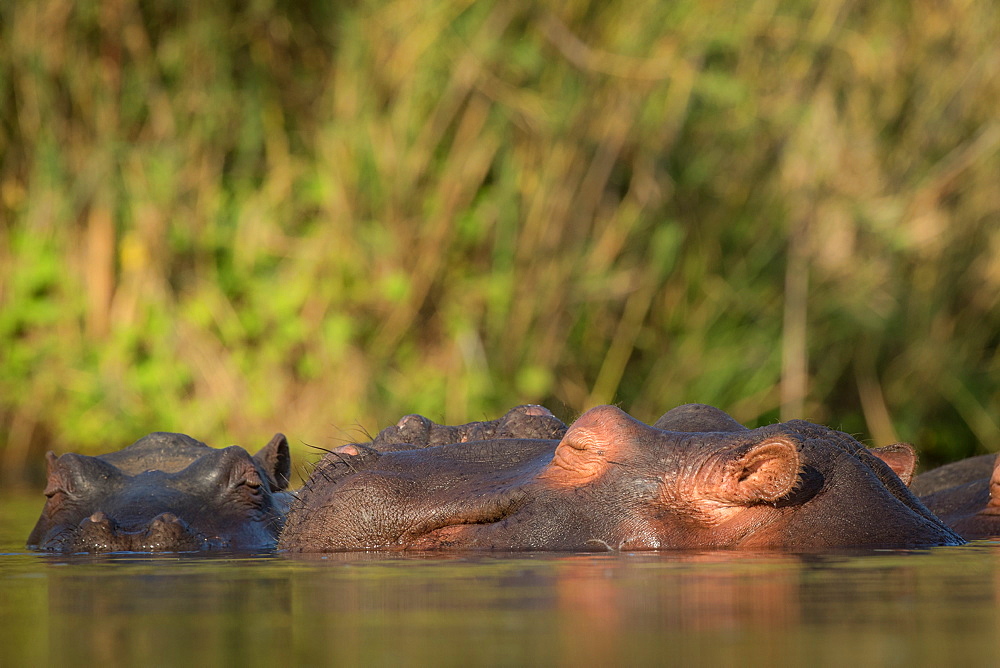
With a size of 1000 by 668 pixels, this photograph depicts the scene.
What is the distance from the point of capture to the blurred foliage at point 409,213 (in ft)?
31.6

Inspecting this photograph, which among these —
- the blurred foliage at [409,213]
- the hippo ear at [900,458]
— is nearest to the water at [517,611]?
the hippo ear at [900,458]

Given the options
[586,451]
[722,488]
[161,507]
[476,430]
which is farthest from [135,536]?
[722,488]

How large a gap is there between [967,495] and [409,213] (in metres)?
5.08

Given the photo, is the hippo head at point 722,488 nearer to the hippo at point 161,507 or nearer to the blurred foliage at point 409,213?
the hippo at point 161,507

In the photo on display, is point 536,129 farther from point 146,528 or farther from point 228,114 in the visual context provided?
point 146,528

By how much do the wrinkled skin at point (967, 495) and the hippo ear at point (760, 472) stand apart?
4.15 feet

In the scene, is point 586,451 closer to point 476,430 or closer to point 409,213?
point 476,430

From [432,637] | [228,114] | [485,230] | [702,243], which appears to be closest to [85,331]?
[228,114]

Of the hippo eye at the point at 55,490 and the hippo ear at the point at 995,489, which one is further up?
the hippo eye at the point at 55,490

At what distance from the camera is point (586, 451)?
3846 mm

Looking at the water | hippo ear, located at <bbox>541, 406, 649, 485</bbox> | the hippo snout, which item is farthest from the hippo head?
the hippo snout

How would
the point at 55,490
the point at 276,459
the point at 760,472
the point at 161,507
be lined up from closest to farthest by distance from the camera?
the point at 760,472 → the point at 161,507 → the point at 55,490 → the point at 276,459

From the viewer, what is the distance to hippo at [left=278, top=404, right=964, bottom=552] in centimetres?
381

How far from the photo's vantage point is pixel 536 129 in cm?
973
